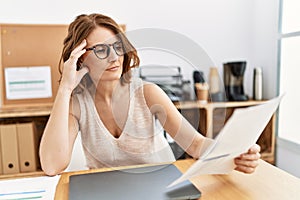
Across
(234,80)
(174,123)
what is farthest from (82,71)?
(234,80)

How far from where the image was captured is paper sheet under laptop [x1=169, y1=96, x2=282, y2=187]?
1.77ft

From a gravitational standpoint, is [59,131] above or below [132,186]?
above

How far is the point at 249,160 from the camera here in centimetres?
78

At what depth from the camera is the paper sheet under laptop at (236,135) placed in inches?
21.2

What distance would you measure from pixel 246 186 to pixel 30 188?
0.57 meters

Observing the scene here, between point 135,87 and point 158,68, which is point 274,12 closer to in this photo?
point 158,68

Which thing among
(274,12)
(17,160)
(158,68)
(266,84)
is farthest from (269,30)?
(17,160)

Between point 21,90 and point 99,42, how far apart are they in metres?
1.41

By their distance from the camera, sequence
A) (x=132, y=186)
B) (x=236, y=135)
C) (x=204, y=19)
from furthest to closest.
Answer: (x=204, y=19)
(x=132, y=186)
(x=236, y=135)

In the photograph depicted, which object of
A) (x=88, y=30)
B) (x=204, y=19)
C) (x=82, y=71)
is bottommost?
(x=82, y=71)

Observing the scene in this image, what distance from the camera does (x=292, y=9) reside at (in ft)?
6.86

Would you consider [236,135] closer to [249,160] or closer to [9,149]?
[249,160]

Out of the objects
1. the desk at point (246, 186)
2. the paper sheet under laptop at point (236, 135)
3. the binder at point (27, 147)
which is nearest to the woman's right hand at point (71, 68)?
the desk at point (246, 186)

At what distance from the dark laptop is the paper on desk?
6 centimetres
